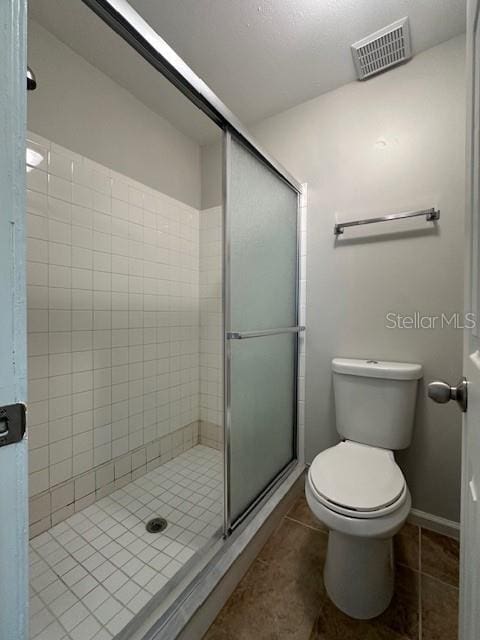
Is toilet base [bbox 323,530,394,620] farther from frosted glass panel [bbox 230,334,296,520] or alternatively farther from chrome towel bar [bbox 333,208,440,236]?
chrome towel bar [bbox 333,208,440,236]

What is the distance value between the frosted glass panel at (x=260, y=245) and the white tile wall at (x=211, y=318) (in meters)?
0.65

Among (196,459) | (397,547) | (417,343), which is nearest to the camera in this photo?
(397,547)

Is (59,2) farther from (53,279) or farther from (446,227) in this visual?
(446,227)

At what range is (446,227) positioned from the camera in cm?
135

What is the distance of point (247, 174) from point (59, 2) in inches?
42.5

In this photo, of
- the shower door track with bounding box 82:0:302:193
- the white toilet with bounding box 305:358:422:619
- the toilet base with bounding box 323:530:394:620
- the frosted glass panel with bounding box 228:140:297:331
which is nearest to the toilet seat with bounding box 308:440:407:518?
the white toilet with bounding box 305:358:422:619

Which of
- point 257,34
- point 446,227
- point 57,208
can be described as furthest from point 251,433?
point 257,34

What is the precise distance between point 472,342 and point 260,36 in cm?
164

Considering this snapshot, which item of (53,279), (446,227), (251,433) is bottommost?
(251,433)

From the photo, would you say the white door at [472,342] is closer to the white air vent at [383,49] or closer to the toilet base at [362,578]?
the toilet base at [362,578]

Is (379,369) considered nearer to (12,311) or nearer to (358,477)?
(358,477)

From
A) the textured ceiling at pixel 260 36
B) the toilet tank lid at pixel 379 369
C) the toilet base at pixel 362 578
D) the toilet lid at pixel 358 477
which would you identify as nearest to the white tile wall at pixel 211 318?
the textured ceiling at pixel 260 36

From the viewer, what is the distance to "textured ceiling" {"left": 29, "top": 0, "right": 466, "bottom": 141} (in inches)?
47.3

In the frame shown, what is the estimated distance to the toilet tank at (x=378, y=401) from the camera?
52.7 inches
